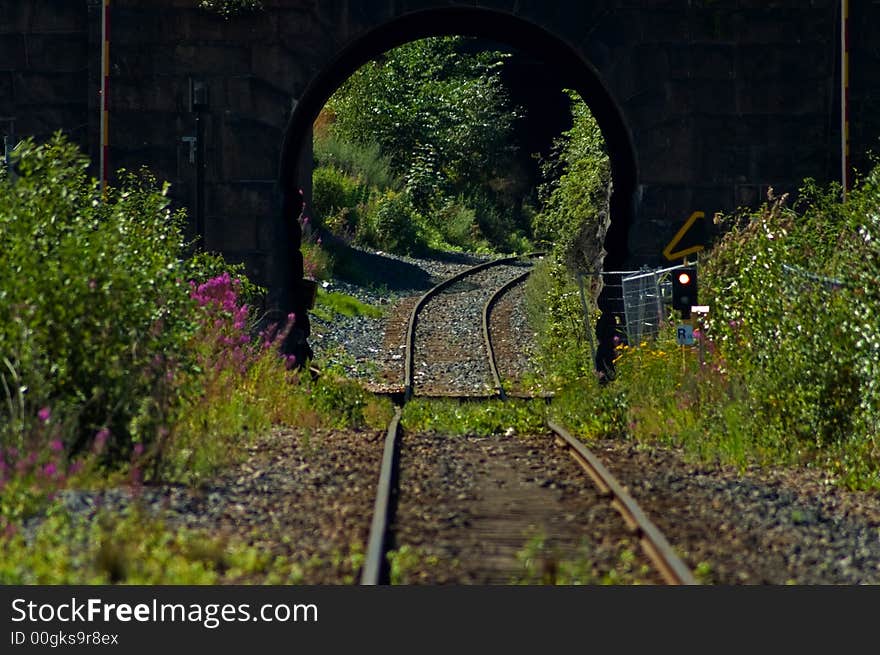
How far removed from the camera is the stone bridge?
18438 millimetres

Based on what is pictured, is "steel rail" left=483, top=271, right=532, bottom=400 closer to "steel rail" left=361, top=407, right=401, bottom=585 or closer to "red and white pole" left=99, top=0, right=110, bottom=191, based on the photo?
"red and white pole" left=99, top=0, right=110, bottom=191

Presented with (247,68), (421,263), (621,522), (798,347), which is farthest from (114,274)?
(421,263)

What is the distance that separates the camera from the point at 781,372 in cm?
1266

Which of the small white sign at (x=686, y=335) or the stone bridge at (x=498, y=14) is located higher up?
the stone bridge at (x=498, y=14)

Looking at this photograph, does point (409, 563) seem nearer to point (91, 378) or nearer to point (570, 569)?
point (570, 569)

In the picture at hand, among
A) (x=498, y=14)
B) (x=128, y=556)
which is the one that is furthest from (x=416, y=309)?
(x=128, y=556)

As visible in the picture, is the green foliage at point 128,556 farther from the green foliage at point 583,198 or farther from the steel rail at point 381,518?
the green foliage at point 583,198

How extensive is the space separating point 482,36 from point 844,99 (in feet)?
17.7

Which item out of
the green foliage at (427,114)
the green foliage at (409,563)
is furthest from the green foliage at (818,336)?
the green foliage at (427,114)

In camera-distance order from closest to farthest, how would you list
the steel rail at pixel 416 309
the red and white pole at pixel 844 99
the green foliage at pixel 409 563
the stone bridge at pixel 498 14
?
the green foliage at pixel 409 563, the red and white pole at pixel 844 99, the stone bridge at pixel 498 14, the steel rail at pixel 416 309

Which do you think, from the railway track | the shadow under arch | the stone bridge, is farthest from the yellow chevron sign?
the railway track

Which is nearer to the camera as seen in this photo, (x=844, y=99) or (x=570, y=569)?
(x=570, y=569)

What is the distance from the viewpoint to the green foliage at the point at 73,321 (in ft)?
32.3

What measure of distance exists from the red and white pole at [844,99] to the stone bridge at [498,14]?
28 centimetres
